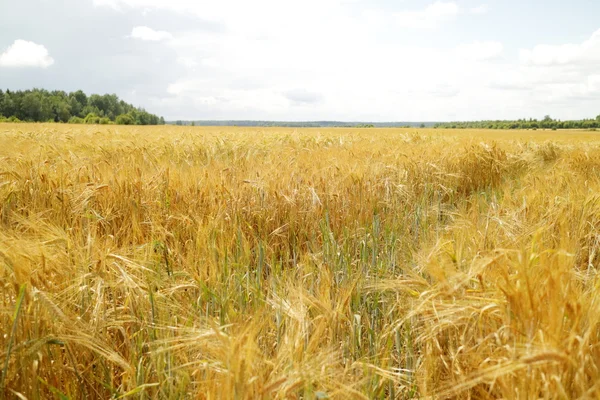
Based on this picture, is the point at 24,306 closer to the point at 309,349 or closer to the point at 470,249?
the point at 309,349

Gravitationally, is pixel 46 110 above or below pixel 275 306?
above

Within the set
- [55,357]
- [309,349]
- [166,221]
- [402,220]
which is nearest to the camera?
[309,349]

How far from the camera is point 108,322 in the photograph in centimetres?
131

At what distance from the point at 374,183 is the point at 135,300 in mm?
2709

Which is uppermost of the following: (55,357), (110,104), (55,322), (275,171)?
(110,104)

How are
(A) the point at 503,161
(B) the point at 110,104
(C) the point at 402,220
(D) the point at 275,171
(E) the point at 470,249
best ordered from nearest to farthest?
(E) the point at 470,249, (C) the point at 402,220, (D) the point at 275,171, (A) the point at 503,161, (B) the point at 110,104

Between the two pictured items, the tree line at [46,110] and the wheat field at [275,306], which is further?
the tree line at [46,110]

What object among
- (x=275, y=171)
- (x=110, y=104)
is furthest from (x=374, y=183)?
(x=110, y=104)

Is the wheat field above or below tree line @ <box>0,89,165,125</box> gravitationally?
below

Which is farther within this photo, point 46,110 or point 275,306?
point 46,110

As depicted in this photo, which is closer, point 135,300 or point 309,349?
point 309,349

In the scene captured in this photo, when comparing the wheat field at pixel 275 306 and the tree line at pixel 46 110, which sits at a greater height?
the tree line at pixel 46 110

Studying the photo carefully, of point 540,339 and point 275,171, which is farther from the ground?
point 275,171

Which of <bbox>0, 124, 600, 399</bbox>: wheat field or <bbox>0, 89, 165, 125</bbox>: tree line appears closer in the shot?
<bbox>0, 124, 600, 399</bbox>: wheat field
